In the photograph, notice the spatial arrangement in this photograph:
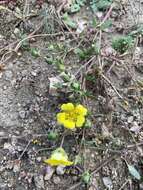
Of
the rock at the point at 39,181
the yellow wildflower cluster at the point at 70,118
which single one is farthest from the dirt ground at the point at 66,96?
the yellow wildflower cluster at the point at 70,118

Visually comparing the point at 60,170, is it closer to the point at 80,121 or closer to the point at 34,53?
the point at 80,121

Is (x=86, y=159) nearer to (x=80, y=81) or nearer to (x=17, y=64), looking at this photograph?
(x=80, y=81)

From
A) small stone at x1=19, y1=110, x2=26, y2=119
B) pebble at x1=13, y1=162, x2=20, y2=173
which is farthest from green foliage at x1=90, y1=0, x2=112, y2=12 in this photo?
pebble at x1=13, y1=162, x2=20, y2=173

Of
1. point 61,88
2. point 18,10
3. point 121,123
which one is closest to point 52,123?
point 61,88

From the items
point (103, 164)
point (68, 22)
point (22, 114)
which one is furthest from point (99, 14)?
point (103, 164)

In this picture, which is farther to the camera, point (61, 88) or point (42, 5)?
point (42, 5)

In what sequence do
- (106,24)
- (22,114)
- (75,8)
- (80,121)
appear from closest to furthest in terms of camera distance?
(80,121) < (22,114) < (106,24) < (75,8)

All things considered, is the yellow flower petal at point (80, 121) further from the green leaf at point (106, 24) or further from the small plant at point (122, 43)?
the green leaf at point (106, 24)
